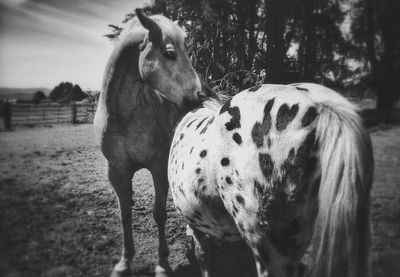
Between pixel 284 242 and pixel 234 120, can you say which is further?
pixel 234 120

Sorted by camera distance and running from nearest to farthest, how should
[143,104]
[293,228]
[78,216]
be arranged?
[293,228] → [143,104] → [78,216]

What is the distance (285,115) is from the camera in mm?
1066

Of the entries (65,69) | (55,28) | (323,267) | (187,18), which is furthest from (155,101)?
(323,267)

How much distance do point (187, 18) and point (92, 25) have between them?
118 cm

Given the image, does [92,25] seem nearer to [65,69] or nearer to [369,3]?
[65,69]

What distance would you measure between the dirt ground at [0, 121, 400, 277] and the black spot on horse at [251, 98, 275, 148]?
1.68 meters

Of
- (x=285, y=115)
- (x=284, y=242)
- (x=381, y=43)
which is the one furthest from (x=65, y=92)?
(x=381, y=43)

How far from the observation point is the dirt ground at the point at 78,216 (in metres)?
2.01

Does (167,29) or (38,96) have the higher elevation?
(167,29)

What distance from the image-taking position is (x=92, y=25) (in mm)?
2316

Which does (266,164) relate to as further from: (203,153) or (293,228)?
(203,153)

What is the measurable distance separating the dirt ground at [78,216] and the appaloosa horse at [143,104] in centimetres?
31

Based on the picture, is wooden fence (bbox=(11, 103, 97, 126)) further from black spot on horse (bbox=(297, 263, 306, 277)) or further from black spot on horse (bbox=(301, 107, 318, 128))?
black spot on horse (bbox=(297, 263, 306, 277))

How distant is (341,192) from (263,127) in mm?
371
